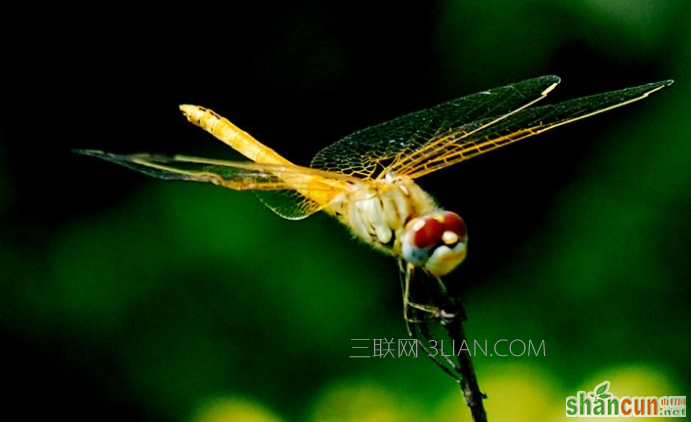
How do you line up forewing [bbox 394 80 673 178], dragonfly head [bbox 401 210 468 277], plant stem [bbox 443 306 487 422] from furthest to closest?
forewing [bbox 394 80 673 178] < dragonfly head [bbox 401 210 468 277] < plant stem [bbox 443 306 487 422]

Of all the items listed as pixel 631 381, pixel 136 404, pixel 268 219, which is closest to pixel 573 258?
pixel 631 381

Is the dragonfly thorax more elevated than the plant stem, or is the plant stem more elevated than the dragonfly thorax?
the dragonfly thorax

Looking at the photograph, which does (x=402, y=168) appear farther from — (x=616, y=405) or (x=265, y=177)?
(x=616, y=405)

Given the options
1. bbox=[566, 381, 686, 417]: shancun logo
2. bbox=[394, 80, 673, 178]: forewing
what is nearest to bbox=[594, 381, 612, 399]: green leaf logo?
bbox=[566, 381, 686, 417]: shancun logo

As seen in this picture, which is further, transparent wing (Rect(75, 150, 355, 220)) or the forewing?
the forewing

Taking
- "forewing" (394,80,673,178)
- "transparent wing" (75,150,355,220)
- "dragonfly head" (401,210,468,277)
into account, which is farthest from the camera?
"forewing" (394,80,673,178)

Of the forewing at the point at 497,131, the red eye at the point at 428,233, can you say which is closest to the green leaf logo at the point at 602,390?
the forewing at the point at 497,131

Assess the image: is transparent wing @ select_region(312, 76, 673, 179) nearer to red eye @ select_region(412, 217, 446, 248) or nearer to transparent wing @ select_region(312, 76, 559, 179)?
transparent wing @ select_region(312, 76, 559, 179)

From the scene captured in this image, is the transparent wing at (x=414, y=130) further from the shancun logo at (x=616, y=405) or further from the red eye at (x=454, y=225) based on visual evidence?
the shancun logo at (x=616, y=405)
